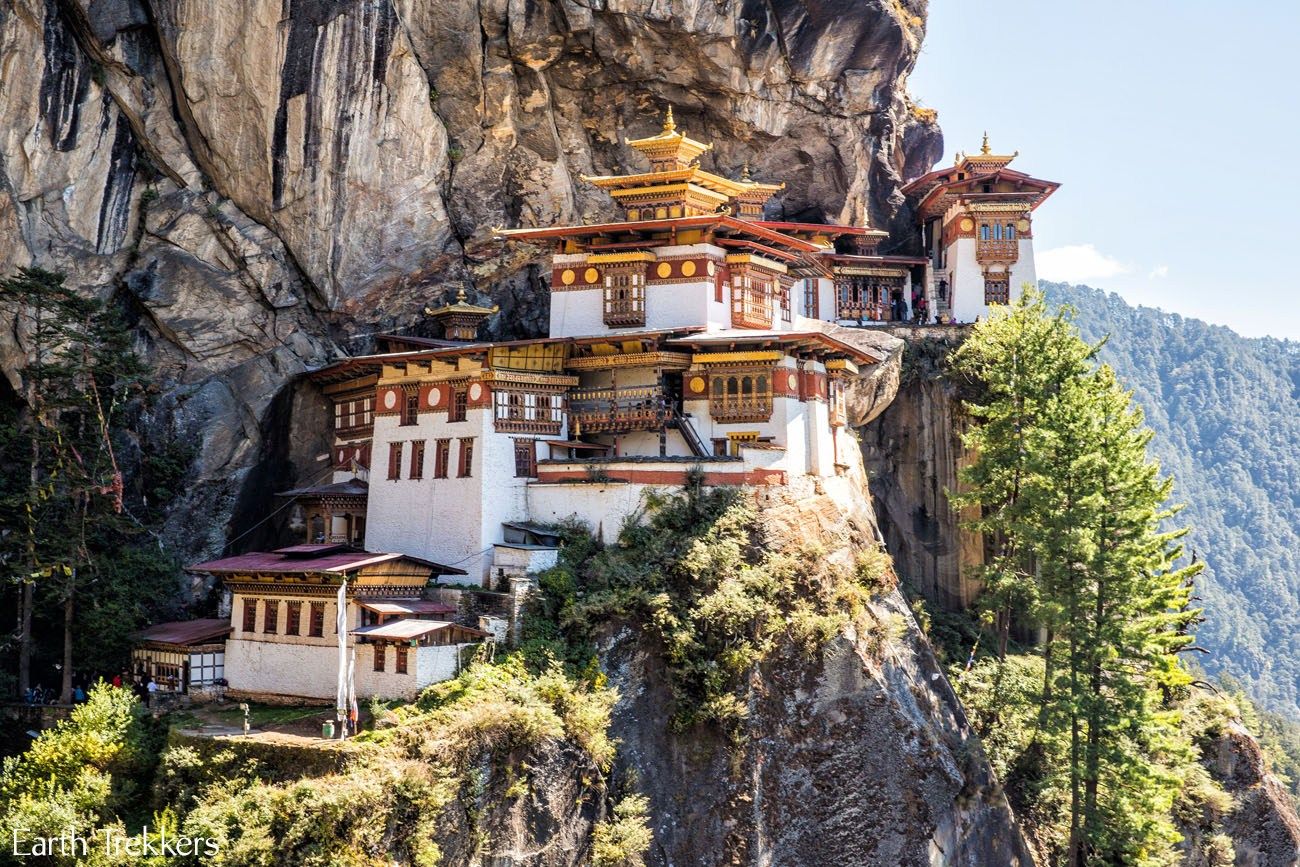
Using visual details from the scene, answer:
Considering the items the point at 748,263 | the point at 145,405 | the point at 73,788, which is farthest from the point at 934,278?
the point at 73,788

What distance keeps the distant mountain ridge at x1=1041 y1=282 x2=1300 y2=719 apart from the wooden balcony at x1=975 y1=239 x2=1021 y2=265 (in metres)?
81.3

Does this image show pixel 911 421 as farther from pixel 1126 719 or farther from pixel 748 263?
pixel 1126 719

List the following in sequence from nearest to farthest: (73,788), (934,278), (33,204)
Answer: (73,788) < (33,204) < (934,278)

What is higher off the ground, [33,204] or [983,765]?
[33,204]

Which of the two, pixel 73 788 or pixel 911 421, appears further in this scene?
pixel 911 421

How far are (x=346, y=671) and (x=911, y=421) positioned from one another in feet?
88.4

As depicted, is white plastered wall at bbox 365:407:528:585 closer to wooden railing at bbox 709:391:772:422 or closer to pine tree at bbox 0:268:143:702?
wooden railing at bbox 709:391:772:422

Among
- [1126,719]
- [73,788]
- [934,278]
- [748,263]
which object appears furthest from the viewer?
[934,278]

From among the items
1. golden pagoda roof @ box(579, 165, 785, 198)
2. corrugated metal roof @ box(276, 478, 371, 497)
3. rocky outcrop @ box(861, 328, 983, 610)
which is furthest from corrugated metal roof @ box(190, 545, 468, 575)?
rocky outcrop @ box(861, 328, 983, 610)

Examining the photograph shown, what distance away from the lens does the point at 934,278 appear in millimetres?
58969

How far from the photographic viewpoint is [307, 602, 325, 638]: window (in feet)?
112

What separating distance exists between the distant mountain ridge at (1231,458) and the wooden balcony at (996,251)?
267 ft

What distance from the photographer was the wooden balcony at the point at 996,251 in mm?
57000

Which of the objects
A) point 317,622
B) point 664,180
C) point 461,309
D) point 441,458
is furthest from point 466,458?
point 664,180
